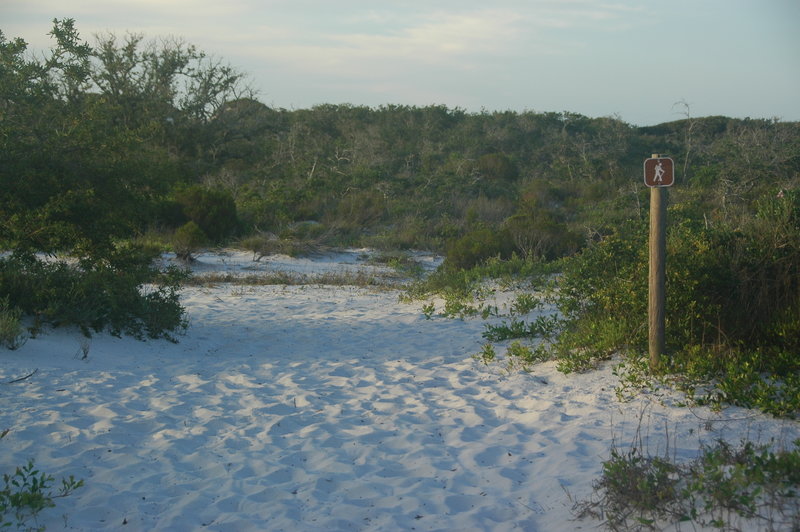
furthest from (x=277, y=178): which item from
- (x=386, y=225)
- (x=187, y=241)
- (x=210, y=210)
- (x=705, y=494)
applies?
(x=705, y=494)

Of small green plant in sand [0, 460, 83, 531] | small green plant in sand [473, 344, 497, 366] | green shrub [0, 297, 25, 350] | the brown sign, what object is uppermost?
the brown sign

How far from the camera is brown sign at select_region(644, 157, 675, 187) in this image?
18.0 feet

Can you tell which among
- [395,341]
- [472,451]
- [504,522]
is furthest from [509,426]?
[395,341]

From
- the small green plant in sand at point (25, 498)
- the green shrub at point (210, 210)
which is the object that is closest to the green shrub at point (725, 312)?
the small green plant in sand at point (25, 498)

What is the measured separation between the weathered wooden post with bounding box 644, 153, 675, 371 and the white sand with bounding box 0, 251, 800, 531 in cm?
61

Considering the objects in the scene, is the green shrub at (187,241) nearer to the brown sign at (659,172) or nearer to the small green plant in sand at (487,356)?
Result: the small green plant in sand at (487,356)

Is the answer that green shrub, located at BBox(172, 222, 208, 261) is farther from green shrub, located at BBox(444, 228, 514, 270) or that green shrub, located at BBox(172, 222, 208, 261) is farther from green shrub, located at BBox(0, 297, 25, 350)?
green shrub, located at BBox(0, 297, 25, 350)

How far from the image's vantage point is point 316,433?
5414 millimetres

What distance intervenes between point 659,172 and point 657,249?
2.17 feet

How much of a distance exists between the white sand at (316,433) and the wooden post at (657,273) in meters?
0.57

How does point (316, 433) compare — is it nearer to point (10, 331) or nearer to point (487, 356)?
point (487, 356)

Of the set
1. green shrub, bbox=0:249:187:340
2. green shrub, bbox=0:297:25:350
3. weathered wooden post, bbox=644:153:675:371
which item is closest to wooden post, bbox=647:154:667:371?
weathered wooden post, bbox=644:153:675:371

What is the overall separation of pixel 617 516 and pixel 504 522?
632mm

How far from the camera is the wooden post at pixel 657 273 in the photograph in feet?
18.7
